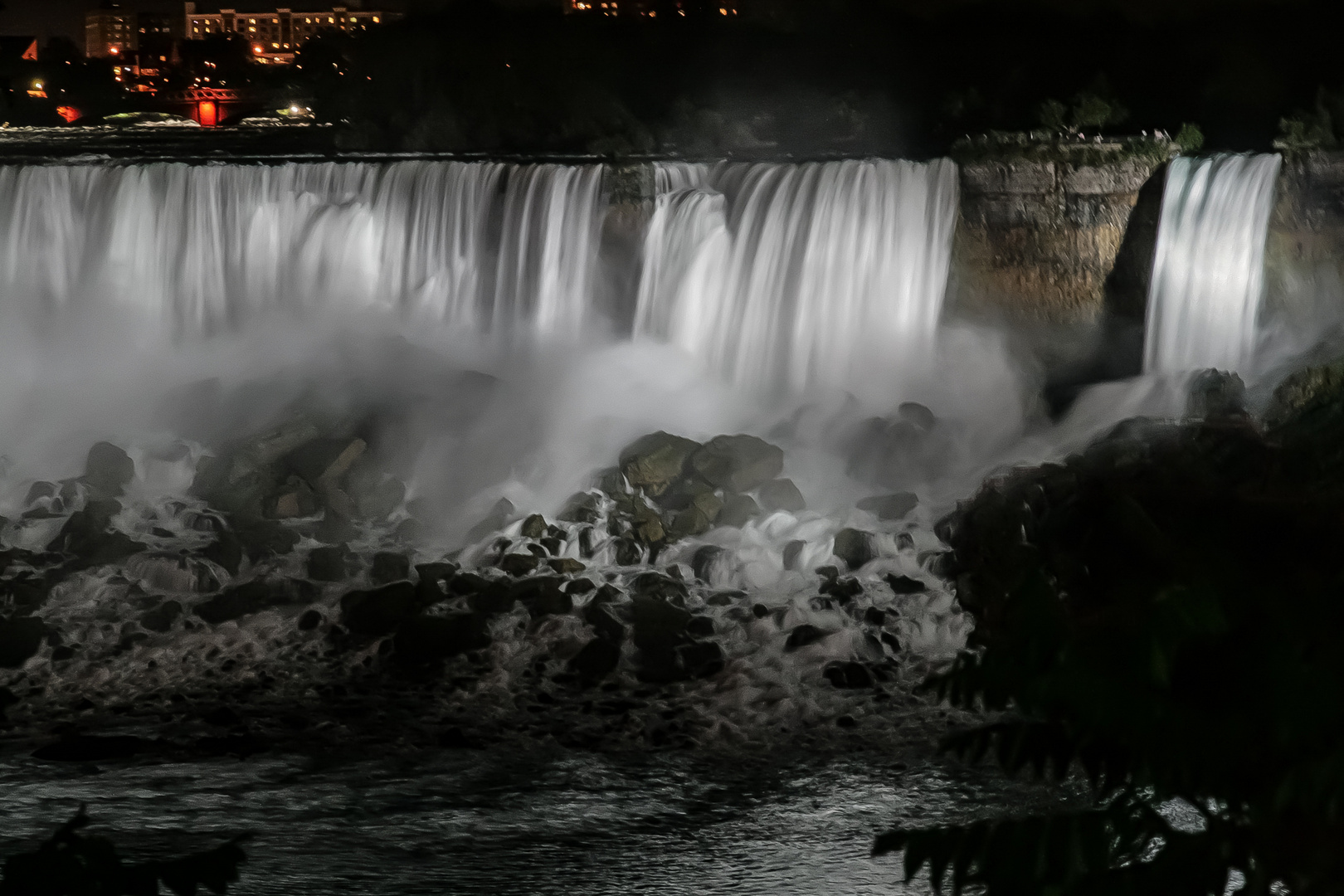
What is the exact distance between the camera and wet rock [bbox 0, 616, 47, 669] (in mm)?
12336

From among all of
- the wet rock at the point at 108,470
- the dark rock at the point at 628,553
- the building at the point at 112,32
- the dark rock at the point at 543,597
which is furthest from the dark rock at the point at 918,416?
the building at the point at 112,32

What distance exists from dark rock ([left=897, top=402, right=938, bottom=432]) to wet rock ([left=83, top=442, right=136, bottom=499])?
811cm

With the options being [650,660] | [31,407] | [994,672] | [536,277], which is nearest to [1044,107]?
[536,277]

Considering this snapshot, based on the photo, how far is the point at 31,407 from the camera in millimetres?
19859

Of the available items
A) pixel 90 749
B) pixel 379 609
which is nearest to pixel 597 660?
pixel 379 609

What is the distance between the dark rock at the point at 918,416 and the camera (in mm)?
16750

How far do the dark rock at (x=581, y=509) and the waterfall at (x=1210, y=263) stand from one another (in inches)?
252

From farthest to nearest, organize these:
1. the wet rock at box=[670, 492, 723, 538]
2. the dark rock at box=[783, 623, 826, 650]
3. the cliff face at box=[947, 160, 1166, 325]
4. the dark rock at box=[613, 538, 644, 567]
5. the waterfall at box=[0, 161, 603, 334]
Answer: the waterfall at box=[0, 161, 603, 334] < the cliff face at box=[947, 160, 1166, 325] < the wet rock at box=[670, 492, 723, 538] < the dark rock at box=[613, 538, 644, 567] < the dark rock at box=[783, 623, 826, 650]

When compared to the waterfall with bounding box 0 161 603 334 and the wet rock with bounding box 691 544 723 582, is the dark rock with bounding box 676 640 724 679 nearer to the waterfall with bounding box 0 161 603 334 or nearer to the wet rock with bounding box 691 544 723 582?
the wet rock with bounding box 691 544 723 582

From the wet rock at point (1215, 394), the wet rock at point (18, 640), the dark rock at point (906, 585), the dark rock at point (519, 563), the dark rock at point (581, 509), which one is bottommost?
the wet rock at point (18, 640)

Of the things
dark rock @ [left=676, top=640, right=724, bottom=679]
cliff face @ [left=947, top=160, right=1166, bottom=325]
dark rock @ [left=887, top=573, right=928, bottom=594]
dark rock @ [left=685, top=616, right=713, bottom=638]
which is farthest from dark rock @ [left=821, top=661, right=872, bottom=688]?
cliff face @ [left=947, top=160, right=1166, bottom=325]

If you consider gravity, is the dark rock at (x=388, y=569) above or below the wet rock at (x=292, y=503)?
below

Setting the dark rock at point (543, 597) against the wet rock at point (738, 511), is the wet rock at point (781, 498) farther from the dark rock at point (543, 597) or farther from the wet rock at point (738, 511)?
the dark rock at point (543, 597)

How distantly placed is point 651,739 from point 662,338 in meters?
9.33
